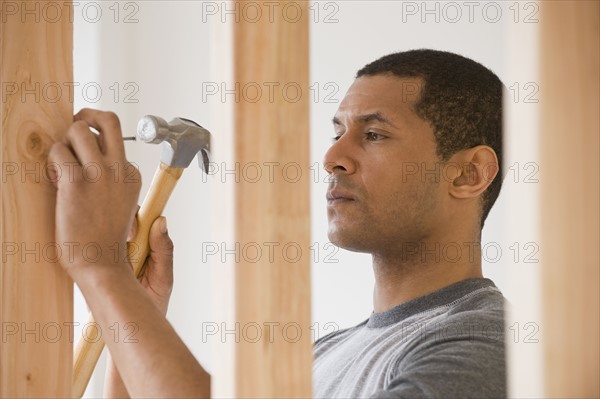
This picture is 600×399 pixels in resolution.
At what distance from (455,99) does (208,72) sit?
1.44 metres

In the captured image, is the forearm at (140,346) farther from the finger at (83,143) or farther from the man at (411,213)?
the man at (411,213)

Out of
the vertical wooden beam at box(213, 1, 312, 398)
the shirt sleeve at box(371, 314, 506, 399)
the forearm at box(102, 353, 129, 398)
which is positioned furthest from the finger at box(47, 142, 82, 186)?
the forearm at box(102, 353, 129, 398)

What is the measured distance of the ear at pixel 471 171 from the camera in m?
1.39

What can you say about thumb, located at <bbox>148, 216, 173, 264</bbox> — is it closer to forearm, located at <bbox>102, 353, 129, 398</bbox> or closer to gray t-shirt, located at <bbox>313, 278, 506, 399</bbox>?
forearm, located at <bbox>102, 353, 129, 398</bbox>

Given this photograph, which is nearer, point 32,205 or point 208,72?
point 32,205

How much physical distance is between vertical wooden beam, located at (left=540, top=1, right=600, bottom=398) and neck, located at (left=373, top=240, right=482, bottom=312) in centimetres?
57

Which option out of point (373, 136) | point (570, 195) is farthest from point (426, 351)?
point (373, 136)

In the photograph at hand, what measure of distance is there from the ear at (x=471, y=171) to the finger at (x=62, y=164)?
0.76m

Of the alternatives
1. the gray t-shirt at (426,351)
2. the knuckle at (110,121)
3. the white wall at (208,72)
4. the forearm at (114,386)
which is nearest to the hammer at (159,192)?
the forearm at (114,386)

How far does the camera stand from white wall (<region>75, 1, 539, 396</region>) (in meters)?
2.11

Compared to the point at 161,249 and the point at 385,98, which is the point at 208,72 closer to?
the point at 385,98

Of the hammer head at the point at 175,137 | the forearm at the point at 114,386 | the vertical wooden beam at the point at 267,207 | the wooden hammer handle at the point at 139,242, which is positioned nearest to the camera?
the vertical wooden beam at the point at 267,207

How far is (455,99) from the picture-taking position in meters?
1.41

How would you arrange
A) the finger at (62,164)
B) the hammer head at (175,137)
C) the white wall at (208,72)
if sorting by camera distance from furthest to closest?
the white wall at (208,72) < the hammer head at (175,137) < the finger at (62,164)
